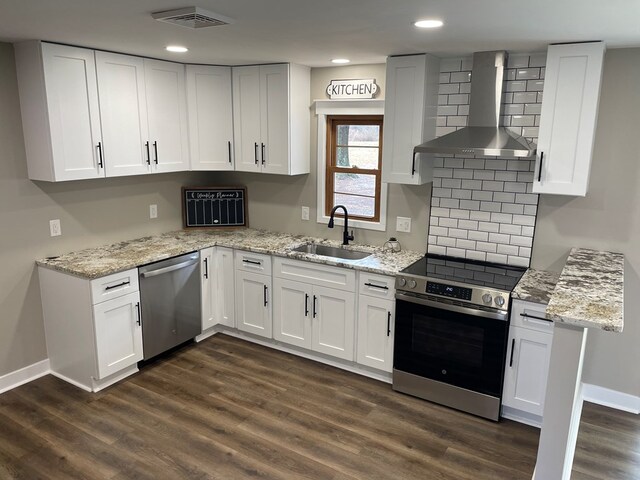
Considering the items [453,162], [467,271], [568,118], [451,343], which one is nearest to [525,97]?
[568,118]

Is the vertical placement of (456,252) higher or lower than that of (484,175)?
lower

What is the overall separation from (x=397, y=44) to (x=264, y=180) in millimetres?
2014

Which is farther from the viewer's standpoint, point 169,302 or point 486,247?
point 169,302

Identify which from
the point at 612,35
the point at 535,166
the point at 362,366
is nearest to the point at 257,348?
the point at 362,366

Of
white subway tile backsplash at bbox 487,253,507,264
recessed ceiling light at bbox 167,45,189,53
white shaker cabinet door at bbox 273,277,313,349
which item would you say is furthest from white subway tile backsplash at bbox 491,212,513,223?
recessed ceiling light at bbox 167,45,189,53

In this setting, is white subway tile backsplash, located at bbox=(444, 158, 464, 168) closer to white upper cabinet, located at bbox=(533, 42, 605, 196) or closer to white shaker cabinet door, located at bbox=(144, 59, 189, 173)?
white upper cabinet, located at bbox=(533, 42, 605, 196)

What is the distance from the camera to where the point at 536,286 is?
3.07m

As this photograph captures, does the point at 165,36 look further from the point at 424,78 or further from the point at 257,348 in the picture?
the point at 257,348

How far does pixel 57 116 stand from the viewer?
10.4ft

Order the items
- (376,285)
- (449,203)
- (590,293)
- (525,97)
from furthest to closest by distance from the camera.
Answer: (449,203) < (376,285) < (525,97) < (590,293)

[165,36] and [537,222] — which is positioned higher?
[165,36]

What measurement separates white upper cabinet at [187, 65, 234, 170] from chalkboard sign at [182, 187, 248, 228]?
34 centimetres

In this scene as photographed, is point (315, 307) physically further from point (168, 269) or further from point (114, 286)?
point (114, 286)

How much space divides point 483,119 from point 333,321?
1834mm
